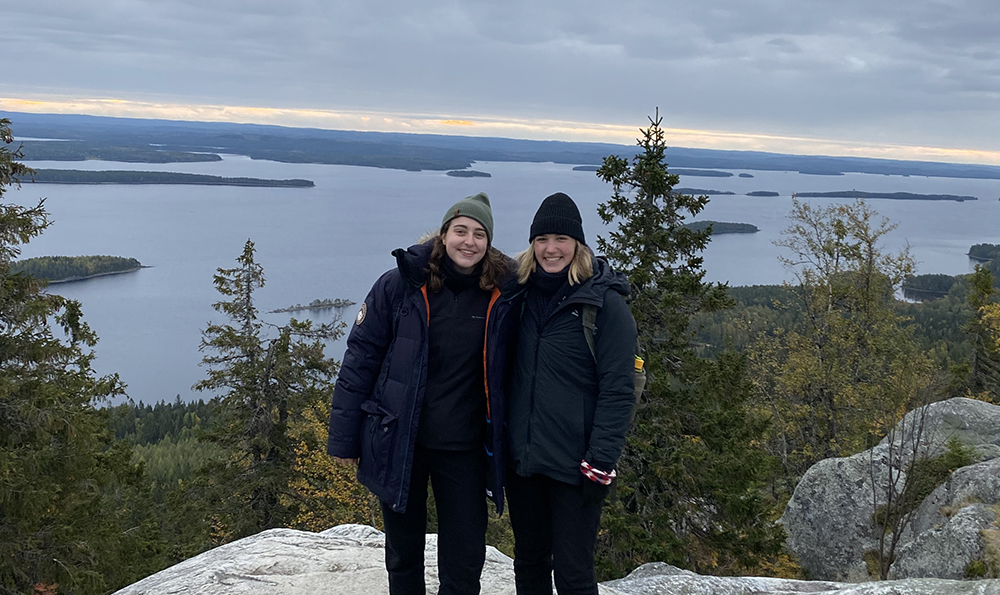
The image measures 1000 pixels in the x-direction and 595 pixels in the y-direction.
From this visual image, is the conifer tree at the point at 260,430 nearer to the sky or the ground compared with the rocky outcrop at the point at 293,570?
nearer to the ground

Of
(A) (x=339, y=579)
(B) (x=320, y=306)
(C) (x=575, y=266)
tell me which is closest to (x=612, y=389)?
(C) (x=575, y=266)

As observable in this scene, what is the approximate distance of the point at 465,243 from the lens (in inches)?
145

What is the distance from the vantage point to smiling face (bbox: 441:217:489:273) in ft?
12.1

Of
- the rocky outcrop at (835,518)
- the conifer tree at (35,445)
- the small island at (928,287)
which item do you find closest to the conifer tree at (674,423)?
the rocky outcrop at (835,518)

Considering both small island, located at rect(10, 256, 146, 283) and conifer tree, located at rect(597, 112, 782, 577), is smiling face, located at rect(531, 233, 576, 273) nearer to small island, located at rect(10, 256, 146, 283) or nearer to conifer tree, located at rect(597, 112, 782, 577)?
conifer tree, located at rect(597, 112, 782, 577)

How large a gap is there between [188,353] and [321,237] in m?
66.9

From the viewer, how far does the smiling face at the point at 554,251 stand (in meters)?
3.69

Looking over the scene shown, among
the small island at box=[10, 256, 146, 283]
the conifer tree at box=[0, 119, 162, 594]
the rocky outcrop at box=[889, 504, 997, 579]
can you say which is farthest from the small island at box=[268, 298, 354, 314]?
the rocky outcrop at box=[889, 504, 997, 579]

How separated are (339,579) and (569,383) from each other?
2666 millimetres

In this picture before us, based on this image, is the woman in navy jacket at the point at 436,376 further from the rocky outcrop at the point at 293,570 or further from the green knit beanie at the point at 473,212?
the rocky outcrop at the point at 293,570

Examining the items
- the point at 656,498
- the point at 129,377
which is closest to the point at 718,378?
the point at 656,498

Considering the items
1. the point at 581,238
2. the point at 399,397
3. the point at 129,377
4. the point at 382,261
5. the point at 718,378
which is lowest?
the point at 129,377

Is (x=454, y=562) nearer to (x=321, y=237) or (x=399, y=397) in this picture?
(x=399, y=397)

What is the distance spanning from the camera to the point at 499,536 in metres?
15.9
